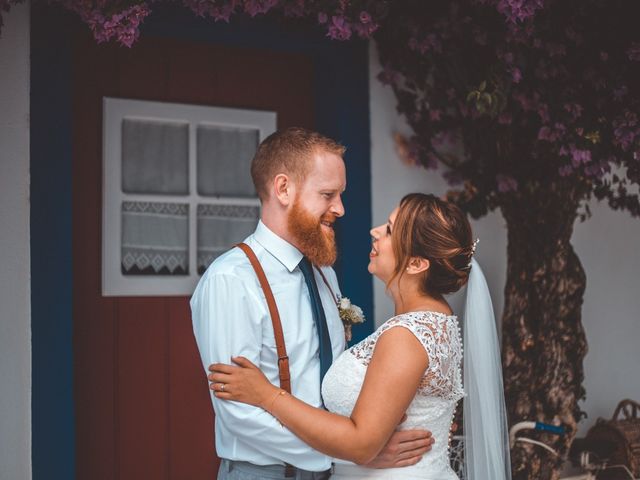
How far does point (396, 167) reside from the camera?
4.38 m

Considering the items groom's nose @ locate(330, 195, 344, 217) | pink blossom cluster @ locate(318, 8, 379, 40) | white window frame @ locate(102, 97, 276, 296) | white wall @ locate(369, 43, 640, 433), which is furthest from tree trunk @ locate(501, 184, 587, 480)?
groom's nose @ locate(330, 195, 344, 217)

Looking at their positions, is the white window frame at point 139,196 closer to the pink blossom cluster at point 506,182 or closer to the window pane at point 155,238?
the window pane at point 155,238

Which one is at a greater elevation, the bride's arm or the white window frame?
the white window frame

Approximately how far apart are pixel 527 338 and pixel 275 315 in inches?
85.3

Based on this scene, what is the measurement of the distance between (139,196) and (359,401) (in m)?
1.95

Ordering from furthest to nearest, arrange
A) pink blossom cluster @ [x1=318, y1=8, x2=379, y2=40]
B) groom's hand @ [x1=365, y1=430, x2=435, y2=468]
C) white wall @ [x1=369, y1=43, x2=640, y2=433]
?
white wall @ [x1=369, y1=43, x2=640, y2=433], pink blossom cluster @ [x1=318, y1=8, x2=379, y2=40], groom's hand @ [x1=365, y1=430, x2=435, y2=468]

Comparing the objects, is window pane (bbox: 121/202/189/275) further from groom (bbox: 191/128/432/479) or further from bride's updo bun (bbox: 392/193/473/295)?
bride's updo bun (bbox: 392/193/473/295)

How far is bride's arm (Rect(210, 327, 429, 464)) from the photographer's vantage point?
7.64ft

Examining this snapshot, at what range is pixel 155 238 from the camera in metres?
3.98

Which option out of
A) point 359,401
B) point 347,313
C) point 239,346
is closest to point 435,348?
point 359,401

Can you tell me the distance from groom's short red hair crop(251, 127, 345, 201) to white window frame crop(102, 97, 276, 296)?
1.36m

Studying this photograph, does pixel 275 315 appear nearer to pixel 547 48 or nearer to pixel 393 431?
pixel 393 431

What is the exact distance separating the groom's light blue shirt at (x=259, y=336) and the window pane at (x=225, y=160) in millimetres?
1507

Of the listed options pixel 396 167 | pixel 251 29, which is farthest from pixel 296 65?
pixel 396 167
